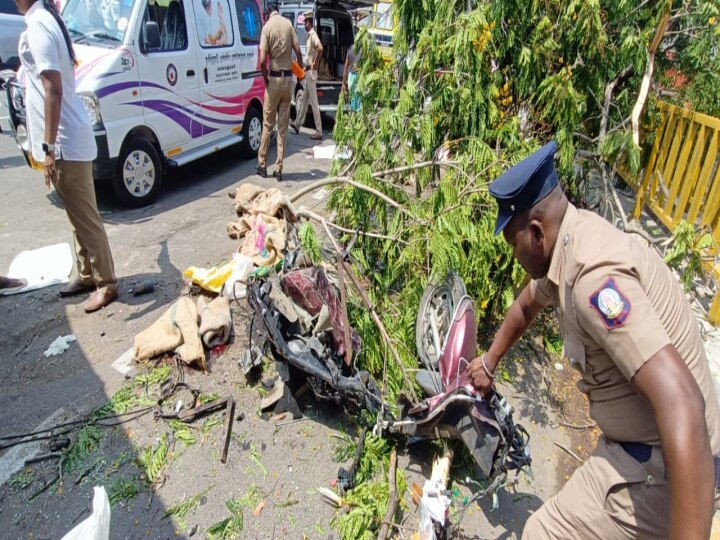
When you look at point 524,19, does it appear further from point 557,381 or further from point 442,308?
point 557,381

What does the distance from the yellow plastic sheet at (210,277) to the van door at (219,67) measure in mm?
3146

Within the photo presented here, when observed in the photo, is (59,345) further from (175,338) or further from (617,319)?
(617,319)

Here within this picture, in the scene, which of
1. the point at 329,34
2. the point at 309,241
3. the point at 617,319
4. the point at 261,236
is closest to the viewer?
the point at 617,319

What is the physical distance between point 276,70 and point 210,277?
13.2 ft

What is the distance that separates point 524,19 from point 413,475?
11.5ft

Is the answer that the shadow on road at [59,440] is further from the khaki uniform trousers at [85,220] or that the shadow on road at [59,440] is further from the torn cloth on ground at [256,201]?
the torn cloth on ground at [256,201]

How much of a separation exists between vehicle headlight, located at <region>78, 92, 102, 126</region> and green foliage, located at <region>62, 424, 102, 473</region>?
10.8ft

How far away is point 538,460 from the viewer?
2.89 meters

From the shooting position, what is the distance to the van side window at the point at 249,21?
6.85 m

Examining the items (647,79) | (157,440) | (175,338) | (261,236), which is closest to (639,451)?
(157,440)

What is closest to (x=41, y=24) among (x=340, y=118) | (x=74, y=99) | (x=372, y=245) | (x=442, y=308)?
(x=74, y=99)

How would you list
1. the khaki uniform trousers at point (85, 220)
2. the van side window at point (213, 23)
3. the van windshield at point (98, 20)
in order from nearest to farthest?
the khaki uniform trousers at point (85, 220) < the van windshield at point (98, 20) < the van side window at point (213, 23)

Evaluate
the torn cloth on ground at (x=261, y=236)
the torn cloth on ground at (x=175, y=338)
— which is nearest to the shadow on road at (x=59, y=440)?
the torn cloth on ground at (x=175, y=338)

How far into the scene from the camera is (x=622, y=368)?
3.94 feet
